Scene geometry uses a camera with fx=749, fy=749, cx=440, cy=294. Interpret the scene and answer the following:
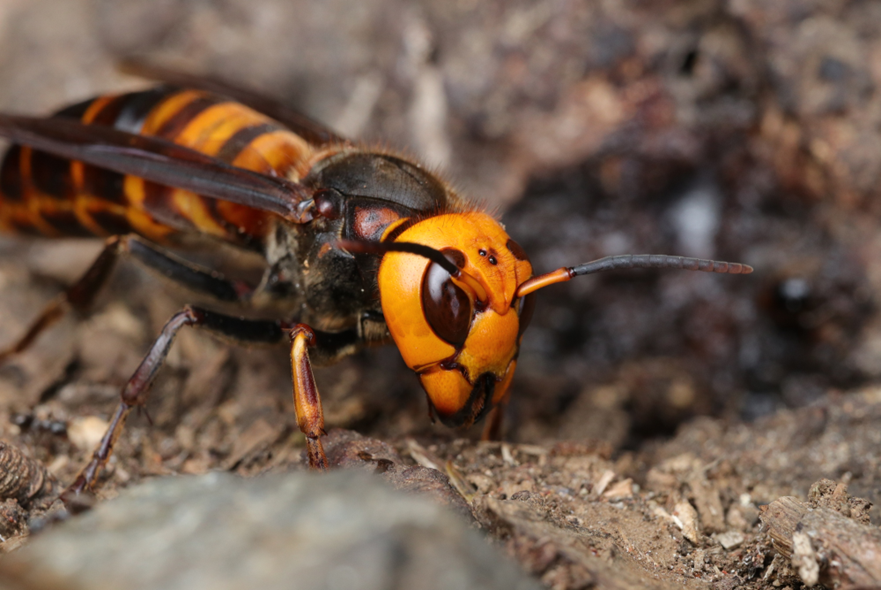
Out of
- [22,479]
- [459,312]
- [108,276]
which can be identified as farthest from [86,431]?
[459,312]

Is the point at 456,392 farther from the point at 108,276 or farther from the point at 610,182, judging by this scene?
the point at 610,182

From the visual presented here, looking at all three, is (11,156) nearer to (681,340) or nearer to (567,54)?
(567,54)

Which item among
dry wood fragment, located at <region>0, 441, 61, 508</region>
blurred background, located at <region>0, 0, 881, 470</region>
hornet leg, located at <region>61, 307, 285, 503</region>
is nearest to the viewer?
dry wood fragment, located at <region>0, 441, 61, 508</region>

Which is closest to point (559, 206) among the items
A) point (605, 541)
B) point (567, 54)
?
point (567, 54)

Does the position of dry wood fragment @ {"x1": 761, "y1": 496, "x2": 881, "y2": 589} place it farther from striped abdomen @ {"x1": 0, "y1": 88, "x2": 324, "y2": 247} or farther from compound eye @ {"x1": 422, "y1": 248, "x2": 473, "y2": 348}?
striped abdomen @ {"x1": 0, "y1": 88, "x2": 324, "y2": 247}

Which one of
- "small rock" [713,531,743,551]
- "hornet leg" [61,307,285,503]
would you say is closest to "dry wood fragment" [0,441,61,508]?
"hornet leg" [61,307,285,503]

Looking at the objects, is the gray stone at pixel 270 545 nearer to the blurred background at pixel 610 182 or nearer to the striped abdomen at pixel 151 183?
the blurred background at pixel 610 182
